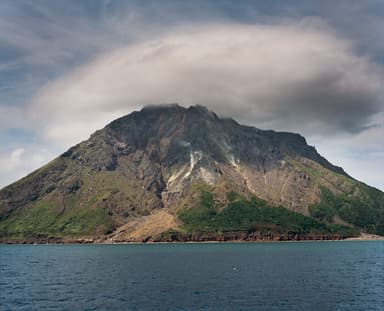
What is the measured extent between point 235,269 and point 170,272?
29.5m

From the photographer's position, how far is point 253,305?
10681 centimetres

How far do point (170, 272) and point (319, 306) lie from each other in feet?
292

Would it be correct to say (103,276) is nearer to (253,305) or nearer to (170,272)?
(170,272)

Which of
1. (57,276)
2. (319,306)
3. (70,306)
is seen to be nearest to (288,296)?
(319,306)

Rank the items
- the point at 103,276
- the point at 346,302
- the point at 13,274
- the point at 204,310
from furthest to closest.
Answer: the point at 13,274 → the point at 103,276 → the point at 346,302 → the point at 204,310

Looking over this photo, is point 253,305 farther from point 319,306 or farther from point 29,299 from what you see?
point 29,299

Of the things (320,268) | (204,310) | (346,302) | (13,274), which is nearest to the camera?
(204,310)

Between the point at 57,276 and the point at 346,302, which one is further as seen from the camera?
the point at 57,276

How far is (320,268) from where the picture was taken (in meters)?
196

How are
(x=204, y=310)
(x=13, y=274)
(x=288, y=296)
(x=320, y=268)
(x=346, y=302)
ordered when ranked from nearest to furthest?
(x=204, y=310) < (x=346, y=302) < (x=288, y=296) < (x=13, y=274) < (x=320, y=268)

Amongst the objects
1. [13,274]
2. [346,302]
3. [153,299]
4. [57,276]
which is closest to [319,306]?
[346,302]

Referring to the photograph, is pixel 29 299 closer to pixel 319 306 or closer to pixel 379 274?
pixel 319 306

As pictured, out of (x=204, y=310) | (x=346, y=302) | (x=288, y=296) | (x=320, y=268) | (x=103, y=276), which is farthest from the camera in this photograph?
(x=320, y=268)

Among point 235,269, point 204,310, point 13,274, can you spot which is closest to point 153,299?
point 204,310
